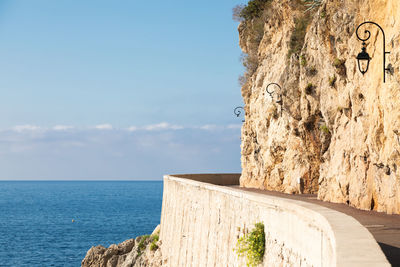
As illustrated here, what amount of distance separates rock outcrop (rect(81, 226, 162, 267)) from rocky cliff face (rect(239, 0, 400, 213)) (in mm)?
6403

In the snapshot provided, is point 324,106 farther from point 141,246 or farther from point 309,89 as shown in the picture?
point 141,246

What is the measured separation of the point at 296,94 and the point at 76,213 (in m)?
73.1

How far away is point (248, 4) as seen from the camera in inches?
1248

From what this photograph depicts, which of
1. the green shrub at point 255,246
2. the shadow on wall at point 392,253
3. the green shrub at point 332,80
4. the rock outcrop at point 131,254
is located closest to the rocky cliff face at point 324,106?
the green shrub at point 332,80

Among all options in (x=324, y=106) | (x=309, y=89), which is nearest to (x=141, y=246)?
(x=309, y=89)

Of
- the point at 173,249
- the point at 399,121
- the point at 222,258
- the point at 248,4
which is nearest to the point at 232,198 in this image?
the point at 222,258

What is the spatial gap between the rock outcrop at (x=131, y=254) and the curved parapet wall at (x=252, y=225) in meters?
1.85

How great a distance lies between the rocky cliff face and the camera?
1289 cm

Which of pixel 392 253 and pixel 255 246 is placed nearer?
pixel 392 253

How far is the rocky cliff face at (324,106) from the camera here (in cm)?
1289

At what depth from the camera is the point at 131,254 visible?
27328 mm

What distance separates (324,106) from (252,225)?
9.07 meters

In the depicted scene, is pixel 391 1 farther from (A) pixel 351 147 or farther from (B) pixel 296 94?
(B) pixel 296 94

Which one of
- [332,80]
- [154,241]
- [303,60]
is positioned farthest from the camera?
[154,241]
